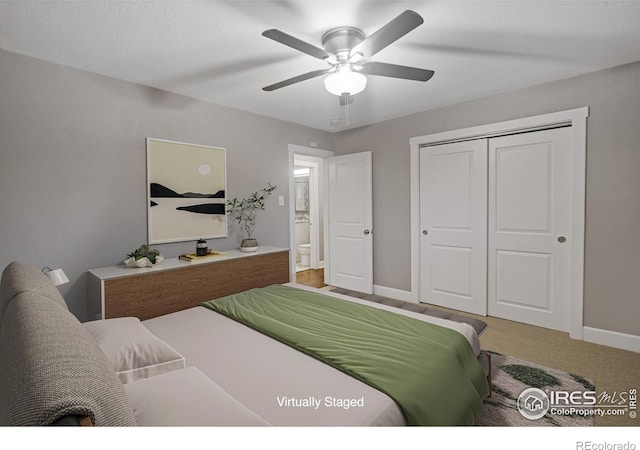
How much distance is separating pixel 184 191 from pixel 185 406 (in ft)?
8.19

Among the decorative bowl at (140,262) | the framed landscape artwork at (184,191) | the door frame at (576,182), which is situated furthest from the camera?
the framed landscape artwork at (184,191)

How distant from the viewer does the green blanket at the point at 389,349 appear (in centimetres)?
116

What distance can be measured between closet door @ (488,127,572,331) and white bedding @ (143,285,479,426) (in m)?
1.85

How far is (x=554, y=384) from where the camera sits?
6.69ft

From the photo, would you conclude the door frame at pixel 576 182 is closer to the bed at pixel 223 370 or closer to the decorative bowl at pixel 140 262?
the bed at pixel 223 370


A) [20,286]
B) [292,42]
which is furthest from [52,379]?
[292,42]

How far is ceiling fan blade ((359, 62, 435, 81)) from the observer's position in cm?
181

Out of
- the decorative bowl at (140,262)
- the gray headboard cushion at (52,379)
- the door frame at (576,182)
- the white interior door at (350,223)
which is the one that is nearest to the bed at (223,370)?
the gray headboard cushion at (52,379)

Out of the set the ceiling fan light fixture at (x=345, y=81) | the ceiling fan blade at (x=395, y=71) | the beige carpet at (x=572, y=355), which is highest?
the ceiling fan blade at (x=395, y=71)

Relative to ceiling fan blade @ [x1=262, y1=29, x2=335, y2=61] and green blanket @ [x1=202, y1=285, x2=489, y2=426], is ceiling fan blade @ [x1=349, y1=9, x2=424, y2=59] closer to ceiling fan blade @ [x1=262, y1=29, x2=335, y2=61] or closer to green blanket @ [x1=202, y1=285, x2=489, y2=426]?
ceiling fan blade @ [x1=262, y1=29, x2=335, y2=61]

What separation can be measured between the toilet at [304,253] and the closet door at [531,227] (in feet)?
11.2
